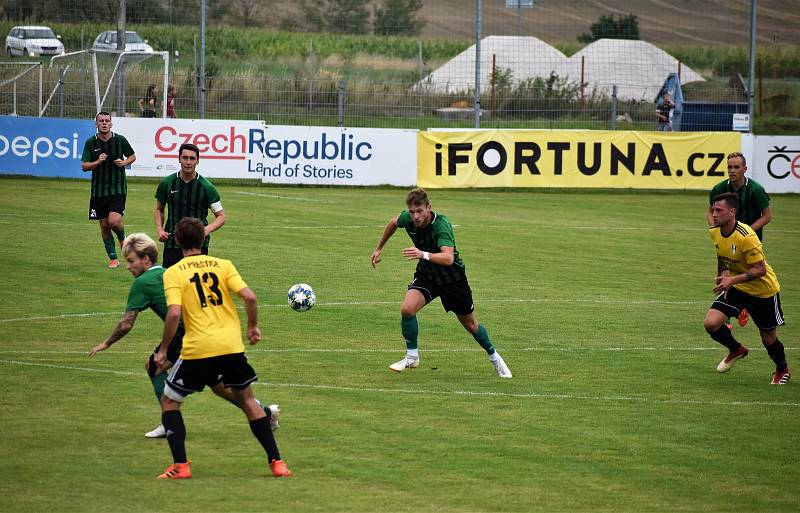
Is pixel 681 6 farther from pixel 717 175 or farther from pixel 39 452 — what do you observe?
pixel 39 452

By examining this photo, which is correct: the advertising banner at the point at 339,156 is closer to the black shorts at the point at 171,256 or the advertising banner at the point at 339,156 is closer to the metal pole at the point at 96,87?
the metal pole at the point at 96,87

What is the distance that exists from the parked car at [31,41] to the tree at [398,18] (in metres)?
11.4

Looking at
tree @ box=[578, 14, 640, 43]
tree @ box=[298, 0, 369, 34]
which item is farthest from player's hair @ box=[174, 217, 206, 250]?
tree @ box=[578, 14, 640, 43]

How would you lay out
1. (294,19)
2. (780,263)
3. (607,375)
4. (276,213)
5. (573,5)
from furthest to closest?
(573,5), (294,19), (276,213), (780,263), (607,375)

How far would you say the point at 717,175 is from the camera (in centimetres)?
3406

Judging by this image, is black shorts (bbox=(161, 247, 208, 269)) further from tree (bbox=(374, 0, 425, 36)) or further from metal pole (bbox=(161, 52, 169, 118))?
tree (bbox=(374, 0, 425, 36))

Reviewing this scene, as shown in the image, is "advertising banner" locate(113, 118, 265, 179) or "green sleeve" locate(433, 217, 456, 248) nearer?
"green sleeve" locate(433, 217, 456, 248)

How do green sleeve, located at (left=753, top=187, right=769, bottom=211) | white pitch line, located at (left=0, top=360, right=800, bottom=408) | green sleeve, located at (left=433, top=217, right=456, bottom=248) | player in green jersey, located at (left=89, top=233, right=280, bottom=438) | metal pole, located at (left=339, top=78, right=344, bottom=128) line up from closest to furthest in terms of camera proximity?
player in green jersey, located at (left=89, top=233, right=280, bottom=438) → white pitch line, located at (left=0, top=360, right=800, bottom=408) → green sleeve, located at (left=433, top=217, right=456, bottom=248) → green sleeve, located at (left=753, top=187, right=769, bottom=211) → metal pole, located at (left=339, top=78, right=344, bottom=128)

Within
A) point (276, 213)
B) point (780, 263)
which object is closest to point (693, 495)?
point (780, 263)

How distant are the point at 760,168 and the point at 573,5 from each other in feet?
107

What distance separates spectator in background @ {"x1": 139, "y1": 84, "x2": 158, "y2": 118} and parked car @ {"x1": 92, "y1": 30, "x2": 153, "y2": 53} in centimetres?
216

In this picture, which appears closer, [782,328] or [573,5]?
[782,328]

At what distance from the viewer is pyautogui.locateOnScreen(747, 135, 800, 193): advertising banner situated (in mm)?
33875

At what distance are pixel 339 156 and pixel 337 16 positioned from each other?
43.8 ft
